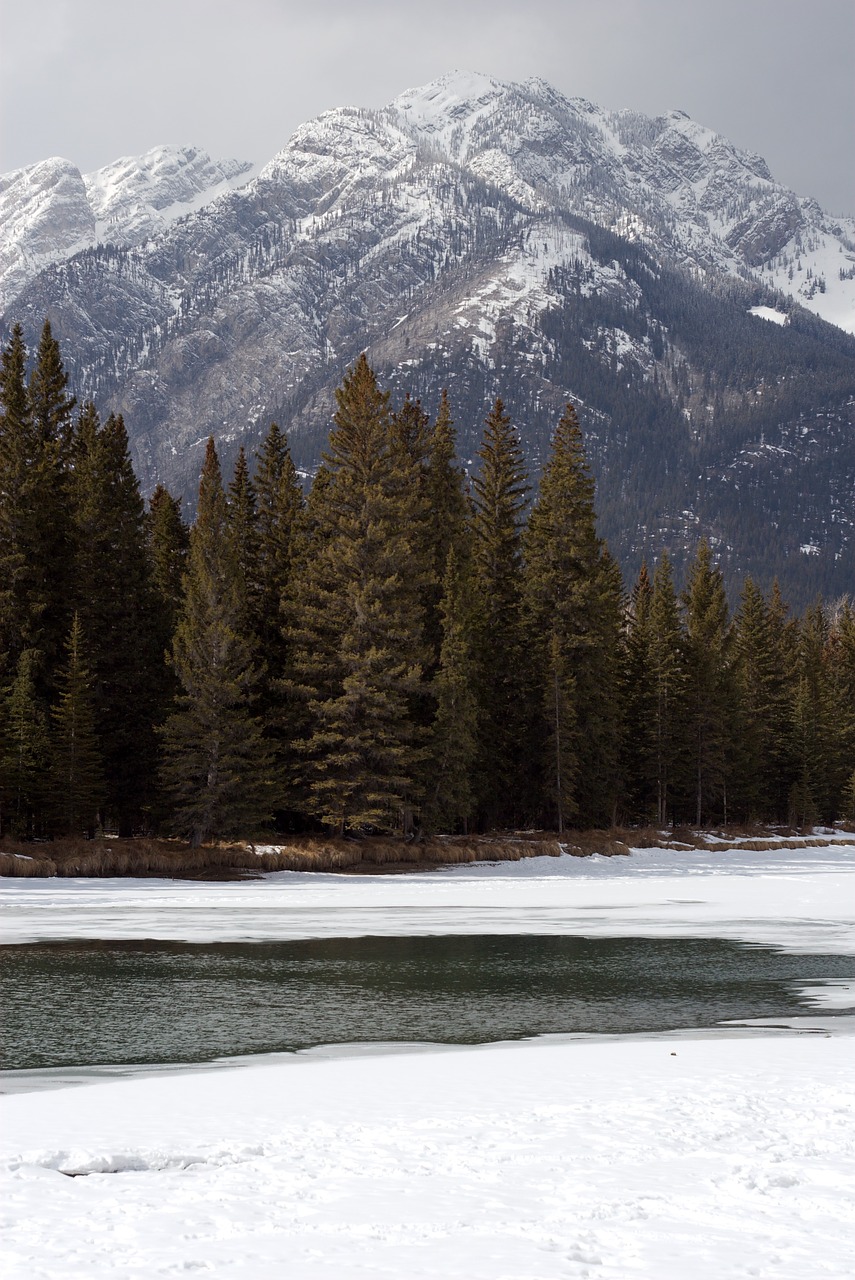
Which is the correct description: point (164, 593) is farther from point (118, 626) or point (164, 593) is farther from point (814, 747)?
point (814, 747)

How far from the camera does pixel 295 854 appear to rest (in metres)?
42.6

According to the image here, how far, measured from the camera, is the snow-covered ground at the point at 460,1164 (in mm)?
7074

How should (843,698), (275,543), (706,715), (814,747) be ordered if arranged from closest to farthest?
(275,543), (706,715), (814,747), (843,698)

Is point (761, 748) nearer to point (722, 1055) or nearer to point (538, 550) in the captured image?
point (538, 550)

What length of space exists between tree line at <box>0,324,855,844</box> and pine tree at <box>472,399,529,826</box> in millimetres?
125

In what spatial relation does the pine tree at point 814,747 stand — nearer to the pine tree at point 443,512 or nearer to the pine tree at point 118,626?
the pine tree at point 443,512

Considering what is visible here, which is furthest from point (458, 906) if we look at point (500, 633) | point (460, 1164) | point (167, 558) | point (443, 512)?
point (167, 558)

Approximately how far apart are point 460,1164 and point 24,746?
35868mm

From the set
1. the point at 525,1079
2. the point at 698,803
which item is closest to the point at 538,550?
the point at 698,803

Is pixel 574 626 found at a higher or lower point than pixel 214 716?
higher

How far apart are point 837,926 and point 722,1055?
16081mm

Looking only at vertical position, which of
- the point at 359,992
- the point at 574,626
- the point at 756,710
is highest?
the point at 574,626

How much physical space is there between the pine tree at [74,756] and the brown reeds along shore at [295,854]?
5.16 ft

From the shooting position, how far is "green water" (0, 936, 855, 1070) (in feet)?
48.3
